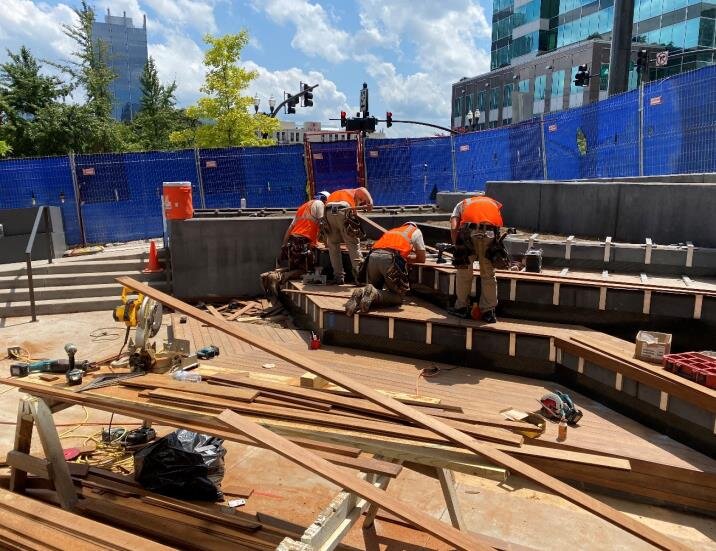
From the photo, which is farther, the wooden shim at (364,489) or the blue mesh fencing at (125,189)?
the blue mesh fencing at (125,189)

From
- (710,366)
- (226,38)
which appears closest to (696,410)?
(710,366)

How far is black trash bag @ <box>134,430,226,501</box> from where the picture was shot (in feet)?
15.1

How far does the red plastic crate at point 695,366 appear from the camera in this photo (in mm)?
5090

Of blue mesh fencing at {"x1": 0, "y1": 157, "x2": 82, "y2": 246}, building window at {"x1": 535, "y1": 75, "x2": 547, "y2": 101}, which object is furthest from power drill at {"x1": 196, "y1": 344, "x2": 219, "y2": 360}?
building window at {"x1": 535, "y1": 75, "x2": 547, "y2": 101}

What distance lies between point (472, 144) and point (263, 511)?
15.0m

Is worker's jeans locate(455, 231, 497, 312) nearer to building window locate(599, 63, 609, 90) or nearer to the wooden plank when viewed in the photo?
the wooden plank

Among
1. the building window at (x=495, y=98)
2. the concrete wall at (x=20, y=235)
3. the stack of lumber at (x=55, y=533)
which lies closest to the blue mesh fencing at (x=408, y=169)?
the concrete wall at (x=20, y=235)

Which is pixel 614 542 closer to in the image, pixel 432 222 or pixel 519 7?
pixel 432 222

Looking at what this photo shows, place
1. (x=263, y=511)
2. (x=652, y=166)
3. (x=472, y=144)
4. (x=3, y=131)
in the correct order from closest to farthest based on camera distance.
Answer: (x=263, y=511)
(x=652, y=166)
(x=472, y=144)
(x=3, y=131)

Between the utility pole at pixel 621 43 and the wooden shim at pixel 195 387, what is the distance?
15.2 metres

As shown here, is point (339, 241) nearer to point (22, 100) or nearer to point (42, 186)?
point (42, 186)

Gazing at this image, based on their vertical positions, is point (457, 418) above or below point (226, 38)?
below

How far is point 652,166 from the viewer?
39.9ft

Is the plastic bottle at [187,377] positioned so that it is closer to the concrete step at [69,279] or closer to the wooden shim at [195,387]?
the wooden shim at [195,387]
